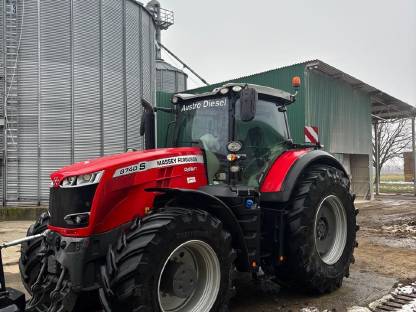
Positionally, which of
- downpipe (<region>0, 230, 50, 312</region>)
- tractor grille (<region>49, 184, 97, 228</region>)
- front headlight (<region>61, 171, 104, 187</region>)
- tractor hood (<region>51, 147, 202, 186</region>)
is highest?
tractor hood (<region>51, 147, 202, 186</region>)

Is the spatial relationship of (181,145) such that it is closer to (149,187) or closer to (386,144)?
(149,187)

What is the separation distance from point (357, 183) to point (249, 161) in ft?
54.3

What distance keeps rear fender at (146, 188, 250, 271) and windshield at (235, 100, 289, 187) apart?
2.17 ft

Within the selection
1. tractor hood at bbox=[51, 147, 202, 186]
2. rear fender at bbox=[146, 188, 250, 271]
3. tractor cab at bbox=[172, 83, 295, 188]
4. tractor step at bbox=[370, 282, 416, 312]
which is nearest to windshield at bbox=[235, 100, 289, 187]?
tractor cab at bbox=[172, 83, 295, 188]

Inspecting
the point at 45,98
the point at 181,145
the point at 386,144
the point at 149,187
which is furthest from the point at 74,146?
the point at 386,144

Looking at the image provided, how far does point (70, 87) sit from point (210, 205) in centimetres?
1225

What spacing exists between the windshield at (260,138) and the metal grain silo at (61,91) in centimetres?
1116

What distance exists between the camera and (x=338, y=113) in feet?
57.2

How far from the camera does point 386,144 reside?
109 ft

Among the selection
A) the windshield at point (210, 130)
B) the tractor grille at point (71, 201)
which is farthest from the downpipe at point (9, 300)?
the windshield at point (210, 130)

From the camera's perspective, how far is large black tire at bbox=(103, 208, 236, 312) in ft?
10.1

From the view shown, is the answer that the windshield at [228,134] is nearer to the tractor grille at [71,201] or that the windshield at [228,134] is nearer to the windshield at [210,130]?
the windshield at [210,130]

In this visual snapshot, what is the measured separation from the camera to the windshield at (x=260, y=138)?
4.48 metres

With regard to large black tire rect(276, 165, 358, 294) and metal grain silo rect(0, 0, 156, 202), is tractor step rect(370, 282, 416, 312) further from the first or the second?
metal grain silo rect(0, 0, 156, 202)
